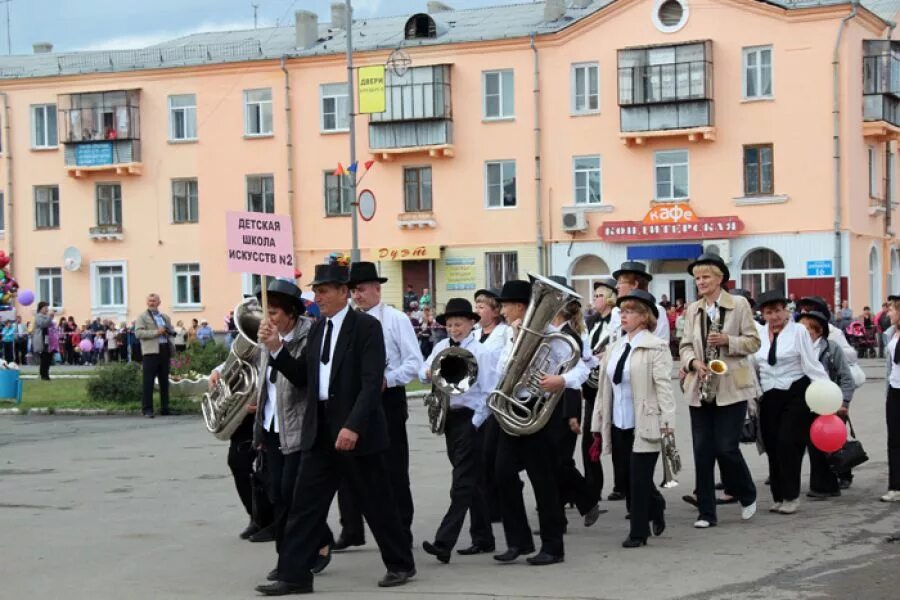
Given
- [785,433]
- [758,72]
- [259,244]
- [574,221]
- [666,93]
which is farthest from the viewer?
[574,221]

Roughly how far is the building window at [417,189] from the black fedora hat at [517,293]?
37493mm

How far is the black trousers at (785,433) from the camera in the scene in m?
11.7

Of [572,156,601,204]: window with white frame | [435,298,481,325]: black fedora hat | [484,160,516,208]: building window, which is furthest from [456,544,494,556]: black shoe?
[484,160,516,208]: building window

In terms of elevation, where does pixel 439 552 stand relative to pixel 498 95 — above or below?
below

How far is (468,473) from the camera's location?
10070 millimetres

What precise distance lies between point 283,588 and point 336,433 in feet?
3.25

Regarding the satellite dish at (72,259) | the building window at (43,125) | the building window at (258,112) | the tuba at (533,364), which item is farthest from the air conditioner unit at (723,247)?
the tuba at (533,364)

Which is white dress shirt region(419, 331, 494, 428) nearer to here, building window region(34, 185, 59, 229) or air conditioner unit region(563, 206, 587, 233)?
air conditioner unit region(563, 206, 587, 233)

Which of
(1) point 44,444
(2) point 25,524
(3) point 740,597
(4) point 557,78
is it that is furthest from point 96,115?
(3) point 740,597

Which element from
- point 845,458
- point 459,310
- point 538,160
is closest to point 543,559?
point 459,310

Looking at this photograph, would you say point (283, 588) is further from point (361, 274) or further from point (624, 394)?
point (624, 394)

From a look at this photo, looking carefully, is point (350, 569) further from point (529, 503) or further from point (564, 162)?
point (564, 162)

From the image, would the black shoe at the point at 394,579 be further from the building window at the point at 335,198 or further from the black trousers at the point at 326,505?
the building window at the point at 335,198

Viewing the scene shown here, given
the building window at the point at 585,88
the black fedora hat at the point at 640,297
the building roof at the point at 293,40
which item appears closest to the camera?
the black fedora hat at the point at 640,297
